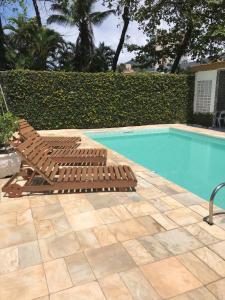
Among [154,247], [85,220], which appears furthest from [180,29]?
[154,247]

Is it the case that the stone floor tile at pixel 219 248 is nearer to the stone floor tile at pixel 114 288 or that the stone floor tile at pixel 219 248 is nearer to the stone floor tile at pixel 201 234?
the stone floor tile at pixel 201 234

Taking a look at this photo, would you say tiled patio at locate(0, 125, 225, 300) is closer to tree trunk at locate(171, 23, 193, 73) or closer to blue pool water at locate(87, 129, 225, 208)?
blue pool water at locate(87, 129, 225, 208)

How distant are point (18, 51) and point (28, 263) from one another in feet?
75.2

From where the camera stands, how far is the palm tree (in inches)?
912

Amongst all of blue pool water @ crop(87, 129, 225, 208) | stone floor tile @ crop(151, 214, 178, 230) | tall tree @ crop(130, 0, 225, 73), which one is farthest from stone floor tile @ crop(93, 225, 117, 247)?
tall tree @ crop(130, 0, 225, 73)

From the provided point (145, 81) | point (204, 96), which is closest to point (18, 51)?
point (145, 81)

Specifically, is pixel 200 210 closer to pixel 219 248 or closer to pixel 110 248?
pixel 219 248

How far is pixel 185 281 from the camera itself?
2.98 m

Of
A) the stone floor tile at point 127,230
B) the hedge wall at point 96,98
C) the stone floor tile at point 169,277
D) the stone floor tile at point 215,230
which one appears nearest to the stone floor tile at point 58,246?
the stone floor tile at point 127,230

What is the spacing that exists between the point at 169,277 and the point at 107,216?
5.25ft

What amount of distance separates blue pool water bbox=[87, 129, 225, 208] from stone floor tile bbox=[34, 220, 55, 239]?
3.62m

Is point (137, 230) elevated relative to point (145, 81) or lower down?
lower down

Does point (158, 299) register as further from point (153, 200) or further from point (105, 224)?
point (153, 200)

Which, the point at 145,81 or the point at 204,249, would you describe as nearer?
the point at 204,249
